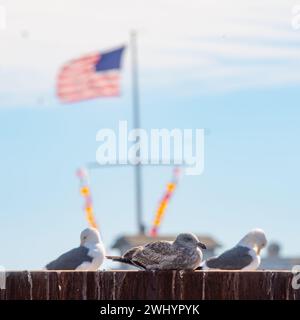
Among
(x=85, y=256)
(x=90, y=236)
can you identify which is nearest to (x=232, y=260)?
(x=85, y=256)

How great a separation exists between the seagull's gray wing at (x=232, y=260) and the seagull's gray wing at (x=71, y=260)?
2135 millimetres

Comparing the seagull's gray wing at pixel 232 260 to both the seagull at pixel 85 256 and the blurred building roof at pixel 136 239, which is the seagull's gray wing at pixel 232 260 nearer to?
the seagull at pixel 85 256

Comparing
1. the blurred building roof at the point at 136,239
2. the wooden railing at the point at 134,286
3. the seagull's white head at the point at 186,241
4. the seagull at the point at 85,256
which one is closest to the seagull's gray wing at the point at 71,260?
the seagull at the point at 85,256

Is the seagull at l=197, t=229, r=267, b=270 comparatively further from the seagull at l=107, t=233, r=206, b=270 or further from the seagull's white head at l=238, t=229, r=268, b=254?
the seagull at l=107, t=233, r=206, b=270

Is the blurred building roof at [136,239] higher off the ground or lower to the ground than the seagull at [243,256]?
lower

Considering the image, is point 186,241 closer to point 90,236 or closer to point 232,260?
point 232,260

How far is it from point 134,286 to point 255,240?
11641mm

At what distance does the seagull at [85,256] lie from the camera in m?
27.6

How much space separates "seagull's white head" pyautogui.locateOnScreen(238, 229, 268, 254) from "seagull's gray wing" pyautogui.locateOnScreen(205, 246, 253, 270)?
0.54m

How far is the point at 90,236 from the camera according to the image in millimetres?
28891

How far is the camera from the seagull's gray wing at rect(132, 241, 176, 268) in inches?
757
